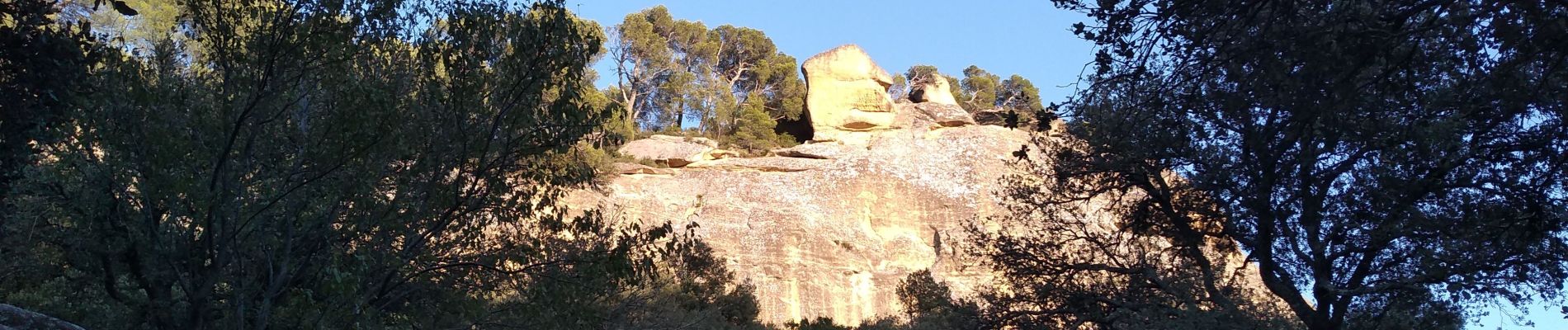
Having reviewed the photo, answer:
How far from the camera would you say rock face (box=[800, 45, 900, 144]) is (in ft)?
180

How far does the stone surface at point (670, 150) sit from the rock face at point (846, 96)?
691 centimetres

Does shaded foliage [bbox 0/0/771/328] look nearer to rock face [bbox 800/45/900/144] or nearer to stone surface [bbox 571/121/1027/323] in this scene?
stone surface [bbox 571/121/1027/323]

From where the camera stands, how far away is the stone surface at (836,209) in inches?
1620

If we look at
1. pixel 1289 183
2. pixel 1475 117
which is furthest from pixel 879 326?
pixel 1475 117

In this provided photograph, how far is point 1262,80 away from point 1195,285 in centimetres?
693

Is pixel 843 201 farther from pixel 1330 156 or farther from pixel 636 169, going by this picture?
pixel 1330 156

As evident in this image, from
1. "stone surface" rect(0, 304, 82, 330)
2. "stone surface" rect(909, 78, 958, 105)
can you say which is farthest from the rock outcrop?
"stone surface" rect(0, 304, 82, 330)

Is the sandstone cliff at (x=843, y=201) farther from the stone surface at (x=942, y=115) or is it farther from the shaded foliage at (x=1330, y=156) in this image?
the shaded foliage at (x=1330, y=156)

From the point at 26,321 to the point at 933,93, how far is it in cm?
5413

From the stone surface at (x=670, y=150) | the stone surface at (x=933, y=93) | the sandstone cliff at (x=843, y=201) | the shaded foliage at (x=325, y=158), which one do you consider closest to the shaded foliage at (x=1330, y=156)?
the shaded foliage at (x=325, y=158)

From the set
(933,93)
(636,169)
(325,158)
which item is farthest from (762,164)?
(325,158)

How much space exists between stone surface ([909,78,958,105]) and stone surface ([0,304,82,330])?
52082mm

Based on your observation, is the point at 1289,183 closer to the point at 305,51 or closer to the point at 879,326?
the point at 305,51

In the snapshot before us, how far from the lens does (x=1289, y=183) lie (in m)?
12.3
